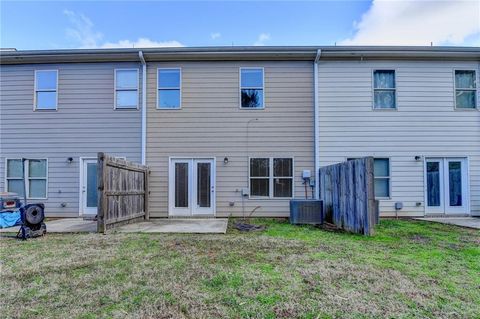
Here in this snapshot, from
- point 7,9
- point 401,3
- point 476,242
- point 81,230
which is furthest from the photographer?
point 401,3

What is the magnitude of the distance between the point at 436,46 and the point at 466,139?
3.05 metres

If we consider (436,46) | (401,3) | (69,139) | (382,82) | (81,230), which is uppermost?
(401,3)

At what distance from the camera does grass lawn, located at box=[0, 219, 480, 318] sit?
268 cm

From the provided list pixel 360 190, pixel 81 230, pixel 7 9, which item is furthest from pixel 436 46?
pixel 7 9

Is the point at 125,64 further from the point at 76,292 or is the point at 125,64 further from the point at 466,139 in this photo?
the point at 466,139

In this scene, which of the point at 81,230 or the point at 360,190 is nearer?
the point at 360,190

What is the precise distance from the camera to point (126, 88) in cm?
908

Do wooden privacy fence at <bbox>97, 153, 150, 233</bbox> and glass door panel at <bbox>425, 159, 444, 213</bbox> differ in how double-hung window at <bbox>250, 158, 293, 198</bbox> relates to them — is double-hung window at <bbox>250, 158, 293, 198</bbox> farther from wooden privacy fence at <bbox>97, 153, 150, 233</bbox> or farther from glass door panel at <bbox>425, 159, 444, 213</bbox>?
glass door panel at <bbox>425, 159, 444, 213</bbox>

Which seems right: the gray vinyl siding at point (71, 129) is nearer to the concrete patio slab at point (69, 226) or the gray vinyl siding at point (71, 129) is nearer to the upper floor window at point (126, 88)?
the upper floor window at point (126, 88)

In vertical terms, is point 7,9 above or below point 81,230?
above

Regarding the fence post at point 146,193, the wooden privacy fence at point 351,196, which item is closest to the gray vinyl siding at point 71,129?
the fence post at point 146,193

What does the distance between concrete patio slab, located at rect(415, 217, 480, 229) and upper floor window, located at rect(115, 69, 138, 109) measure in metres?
9.63

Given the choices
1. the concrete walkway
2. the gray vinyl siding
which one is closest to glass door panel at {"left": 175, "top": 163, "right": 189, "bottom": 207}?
the concrete walkway

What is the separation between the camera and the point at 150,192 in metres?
8.86
